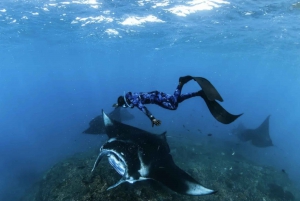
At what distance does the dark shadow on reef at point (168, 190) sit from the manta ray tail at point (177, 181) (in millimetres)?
1411

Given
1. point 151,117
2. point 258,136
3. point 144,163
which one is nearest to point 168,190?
point 144,163

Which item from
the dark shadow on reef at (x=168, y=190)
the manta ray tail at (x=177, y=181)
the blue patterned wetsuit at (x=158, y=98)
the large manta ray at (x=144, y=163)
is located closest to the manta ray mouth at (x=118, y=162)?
the large manta ray at (x=144, y=163)

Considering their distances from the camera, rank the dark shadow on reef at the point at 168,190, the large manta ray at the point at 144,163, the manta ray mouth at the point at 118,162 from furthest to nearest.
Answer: the dark shadow on reef at the point at 168,190 < the manta ray mouth at the point at 118,162 < the large manta ray at the point at 144,163

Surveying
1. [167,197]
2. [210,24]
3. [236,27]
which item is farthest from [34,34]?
[167,197]

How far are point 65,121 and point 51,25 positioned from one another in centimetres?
1365

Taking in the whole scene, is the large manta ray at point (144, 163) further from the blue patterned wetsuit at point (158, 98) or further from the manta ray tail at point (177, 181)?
the blue patterned wetsuit at point (158, 98)

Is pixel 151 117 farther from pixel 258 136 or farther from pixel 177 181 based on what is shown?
pixel 258 136

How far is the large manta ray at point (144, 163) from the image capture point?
520 cm

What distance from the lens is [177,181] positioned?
539 centimetres

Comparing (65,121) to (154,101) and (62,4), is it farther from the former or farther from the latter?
(154,101)

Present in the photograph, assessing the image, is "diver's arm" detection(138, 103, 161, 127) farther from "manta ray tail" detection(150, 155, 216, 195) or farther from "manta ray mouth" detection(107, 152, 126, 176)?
"manta ray mouth" detection(107, 152, 126, 176)

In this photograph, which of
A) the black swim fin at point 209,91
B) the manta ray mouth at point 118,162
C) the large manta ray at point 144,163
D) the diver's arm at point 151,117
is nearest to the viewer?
the large manta ray at point 144,163

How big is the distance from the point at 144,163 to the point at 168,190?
84.4 inches

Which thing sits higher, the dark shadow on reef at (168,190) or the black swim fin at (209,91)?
the black swim fin at (209,91)
